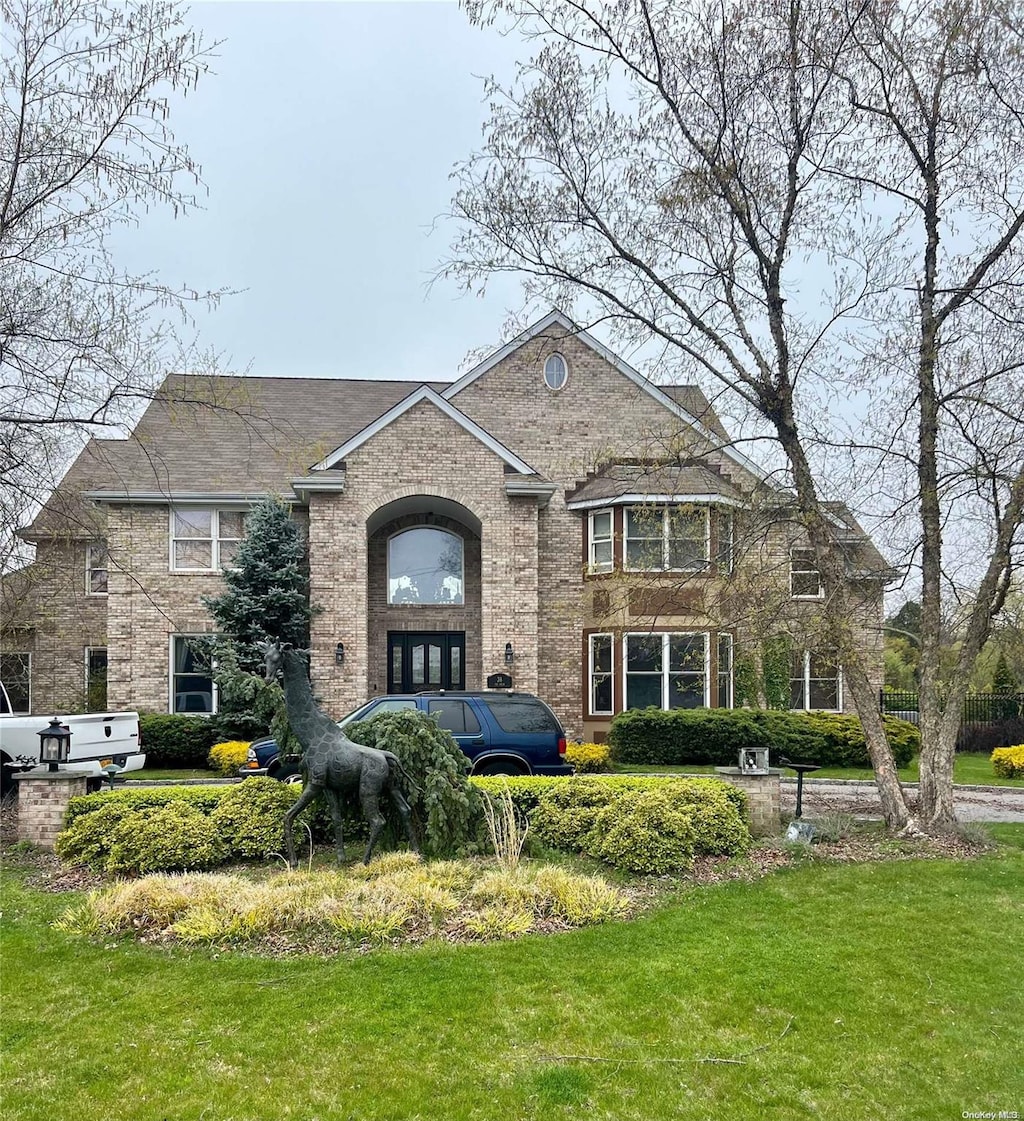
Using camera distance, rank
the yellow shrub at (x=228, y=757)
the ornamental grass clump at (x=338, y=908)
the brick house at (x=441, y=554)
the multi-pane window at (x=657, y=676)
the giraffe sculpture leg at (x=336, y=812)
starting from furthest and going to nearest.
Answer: the multi-pane window at (x=657, y=676)
the brick house at (x=441, y=554)
the yellow shrub at (x=228, y=757)
the giraffe sculpture leg at (x=336, y=812)
the ornamental grass clump at (x=338, y=908)

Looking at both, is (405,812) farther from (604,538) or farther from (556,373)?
(556,373)

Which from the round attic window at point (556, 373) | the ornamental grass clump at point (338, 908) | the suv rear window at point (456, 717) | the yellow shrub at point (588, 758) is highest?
the round attic window at point (556, 373)

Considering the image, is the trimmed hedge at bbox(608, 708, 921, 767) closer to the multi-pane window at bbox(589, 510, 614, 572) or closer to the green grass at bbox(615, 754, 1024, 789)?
the green grass at bbox(615, 754, 1024, 789)

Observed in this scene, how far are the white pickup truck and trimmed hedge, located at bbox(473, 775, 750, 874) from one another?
649cm

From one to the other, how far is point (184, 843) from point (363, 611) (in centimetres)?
1012

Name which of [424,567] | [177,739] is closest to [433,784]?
[177,739]

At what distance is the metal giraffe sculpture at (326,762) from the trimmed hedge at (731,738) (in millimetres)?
10599

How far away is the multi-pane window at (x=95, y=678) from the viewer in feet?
69.2

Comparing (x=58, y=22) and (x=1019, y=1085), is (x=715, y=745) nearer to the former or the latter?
(x=1019, y=1085)

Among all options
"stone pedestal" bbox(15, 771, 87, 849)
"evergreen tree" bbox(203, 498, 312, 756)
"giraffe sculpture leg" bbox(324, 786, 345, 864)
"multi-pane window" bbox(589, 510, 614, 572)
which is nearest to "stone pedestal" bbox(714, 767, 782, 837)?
"giraffe sculpture leg" bbox(324, 786, 345, 864)

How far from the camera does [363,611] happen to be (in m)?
18.1

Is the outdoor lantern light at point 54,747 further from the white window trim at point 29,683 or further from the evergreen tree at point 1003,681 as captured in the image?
the evergreen tree at point 1003,681

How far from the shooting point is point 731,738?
57.3 feet

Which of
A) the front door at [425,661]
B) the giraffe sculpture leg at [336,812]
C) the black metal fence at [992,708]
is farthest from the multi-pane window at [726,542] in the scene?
the black metal fence at [992,708]
